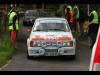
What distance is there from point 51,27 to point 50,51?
5.41 ft

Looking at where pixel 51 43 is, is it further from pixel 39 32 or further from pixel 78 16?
pixel 78 16

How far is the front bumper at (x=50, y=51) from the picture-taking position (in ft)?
45.0

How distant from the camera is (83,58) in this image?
14492 mm

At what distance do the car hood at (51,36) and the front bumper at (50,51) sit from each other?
1.27 ft

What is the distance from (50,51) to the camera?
13.7 metres

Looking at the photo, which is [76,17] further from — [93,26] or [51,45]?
[51,45]

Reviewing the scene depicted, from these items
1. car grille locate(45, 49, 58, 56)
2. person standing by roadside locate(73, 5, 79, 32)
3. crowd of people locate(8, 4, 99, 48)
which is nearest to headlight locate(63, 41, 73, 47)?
car grille locate(45, 49, 58, 56)

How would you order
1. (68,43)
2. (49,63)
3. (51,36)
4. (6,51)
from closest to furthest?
(49,63) < (68,43) < (51,36) < (6,51)

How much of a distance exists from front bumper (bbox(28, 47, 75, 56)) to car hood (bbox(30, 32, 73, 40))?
386mm

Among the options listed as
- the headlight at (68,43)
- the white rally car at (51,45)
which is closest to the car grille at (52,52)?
the white rally car at (51,45)

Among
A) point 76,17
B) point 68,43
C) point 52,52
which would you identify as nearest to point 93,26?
point 68,43

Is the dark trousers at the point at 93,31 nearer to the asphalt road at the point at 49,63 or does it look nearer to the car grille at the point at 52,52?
the asphalt road at the point at 49,63

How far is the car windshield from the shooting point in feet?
49.4
